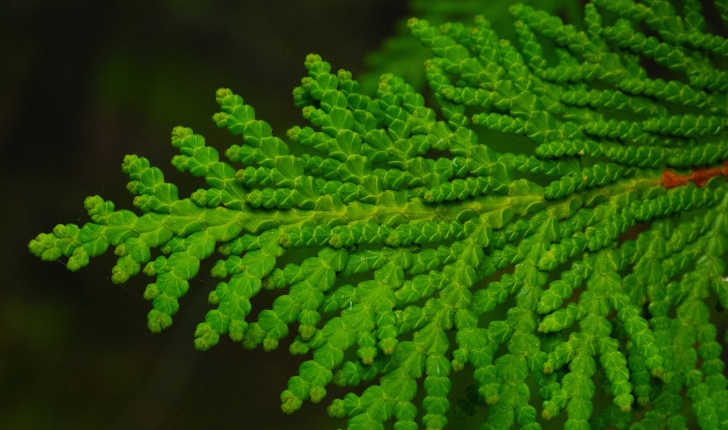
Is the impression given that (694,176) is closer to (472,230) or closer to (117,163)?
(472,230)

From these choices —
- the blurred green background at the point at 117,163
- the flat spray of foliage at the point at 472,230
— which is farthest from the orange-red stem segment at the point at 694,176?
the blurred green background at the point at 117,163

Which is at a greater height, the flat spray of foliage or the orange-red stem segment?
the orange-red stem segment

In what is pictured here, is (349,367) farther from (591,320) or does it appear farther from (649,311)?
(649,311)

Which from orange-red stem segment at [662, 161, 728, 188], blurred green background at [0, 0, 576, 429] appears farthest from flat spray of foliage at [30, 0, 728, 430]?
blurred green background at [0, 0, 576, 429]

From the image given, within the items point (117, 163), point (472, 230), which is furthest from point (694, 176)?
point (117, 163)

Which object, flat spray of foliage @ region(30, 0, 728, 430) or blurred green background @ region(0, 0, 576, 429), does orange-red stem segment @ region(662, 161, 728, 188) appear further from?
blurred green background @ region(0, 0, 576, 429)

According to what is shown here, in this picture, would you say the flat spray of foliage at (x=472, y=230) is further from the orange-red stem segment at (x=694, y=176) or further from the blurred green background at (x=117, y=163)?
the blurred green background at (x=117, y=163)

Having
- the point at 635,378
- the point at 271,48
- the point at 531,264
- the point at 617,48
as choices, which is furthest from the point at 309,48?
the point at 635,378
